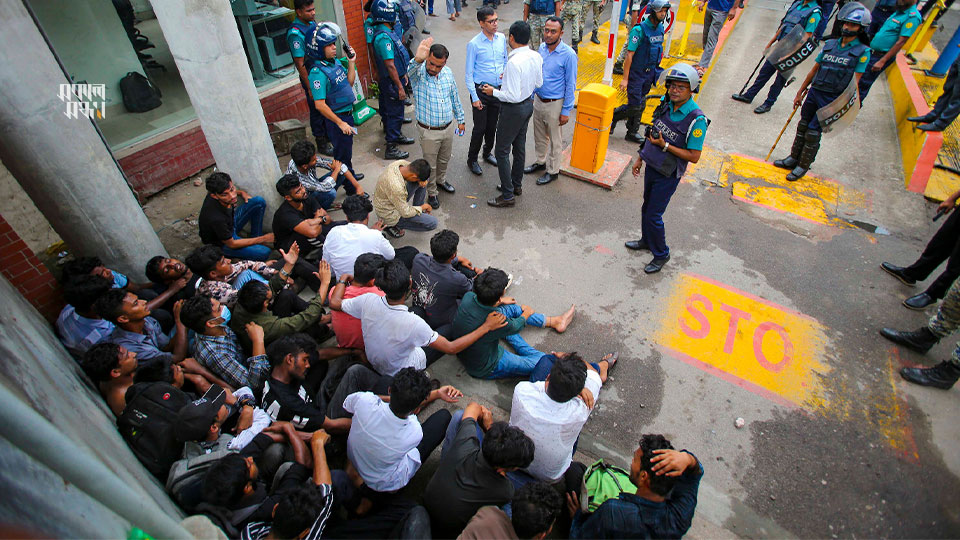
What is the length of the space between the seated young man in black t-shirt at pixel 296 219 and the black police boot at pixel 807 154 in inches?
247

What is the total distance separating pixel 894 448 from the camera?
11.7 feet

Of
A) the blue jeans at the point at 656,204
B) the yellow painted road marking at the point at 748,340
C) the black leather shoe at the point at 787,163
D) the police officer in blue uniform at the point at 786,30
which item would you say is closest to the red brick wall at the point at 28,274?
the yellow painted road marking at the point at 748,340

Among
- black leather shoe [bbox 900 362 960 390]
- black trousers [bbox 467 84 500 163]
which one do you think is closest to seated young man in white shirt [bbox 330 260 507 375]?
black trousers [bbox 467 84 500 163]

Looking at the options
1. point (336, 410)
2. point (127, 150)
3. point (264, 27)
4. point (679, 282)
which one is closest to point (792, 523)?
point (679, 282)

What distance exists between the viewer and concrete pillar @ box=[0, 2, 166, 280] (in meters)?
3.08

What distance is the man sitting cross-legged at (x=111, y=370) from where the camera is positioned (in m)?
2.77

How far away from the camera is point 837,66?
5.85 m

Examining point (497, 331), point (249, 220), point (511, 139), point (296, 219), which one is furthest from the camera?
point (511, 139)

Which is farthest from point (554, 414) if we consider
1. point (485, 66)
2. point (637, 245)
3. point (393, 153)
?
point (393, 153)

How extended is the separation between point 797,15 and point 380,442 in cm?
906

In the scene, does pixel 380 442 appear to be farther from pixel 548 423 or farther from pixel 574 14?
pixel 574 14

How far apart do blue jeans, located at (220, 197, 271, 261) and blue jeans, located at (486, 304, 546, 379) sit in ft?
8.22

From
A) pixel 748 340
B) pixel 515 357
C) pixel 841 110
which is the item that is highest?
pixel 841 110

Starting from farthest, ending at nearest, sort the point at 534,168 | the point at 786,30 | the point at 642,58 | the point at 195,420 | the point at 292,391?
the point at 786,30
the point at 534,168
the point at 642,58
the point at 292,391
the point at 195,420
